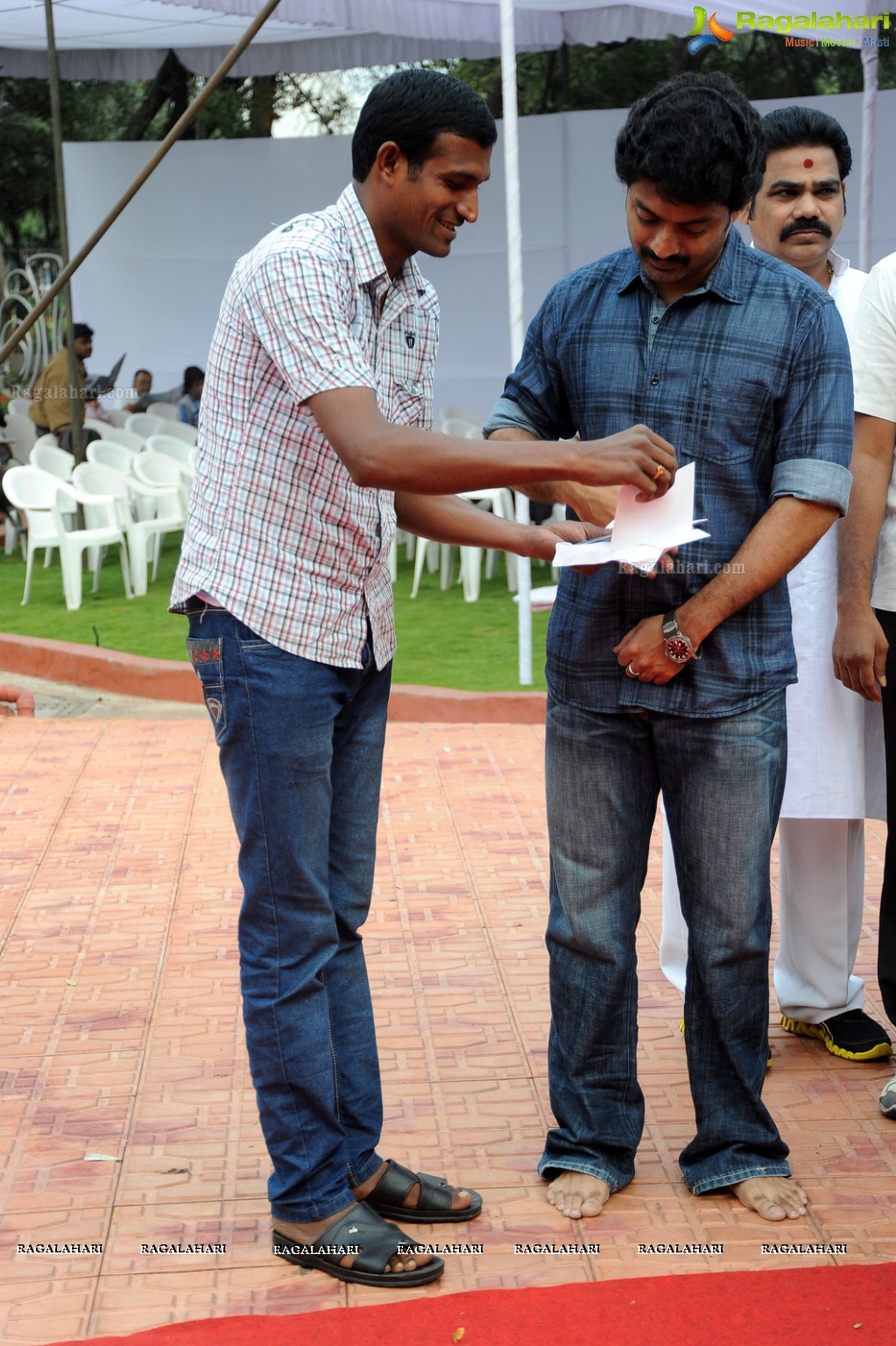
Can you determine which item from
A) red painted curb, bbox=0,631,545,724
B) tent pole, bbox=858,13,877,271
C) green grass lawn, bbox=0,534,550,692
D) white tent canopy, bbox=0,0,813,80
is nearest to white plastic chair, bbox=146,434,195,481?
green grass lawn, bbox=0,534,550,692

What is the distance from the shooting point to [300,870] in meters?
2.52

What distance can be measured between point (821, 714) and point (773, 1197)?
3.52 ft

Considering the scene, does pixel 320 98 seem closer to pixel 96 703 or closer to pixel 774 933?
pixel 96 703

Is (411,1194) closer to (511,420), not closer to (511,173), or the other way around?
(511,420)

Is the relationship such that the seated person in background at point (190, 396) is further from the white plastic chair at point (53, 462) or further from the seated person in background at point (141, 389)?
the white plastic chair at point (53, 462)

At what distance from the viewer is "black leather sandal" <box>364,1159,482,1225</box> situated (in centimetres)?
Result: 283

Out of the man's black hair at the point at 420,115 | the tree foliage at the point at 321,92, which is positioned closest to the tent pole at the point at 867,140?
the man's black hair at the point at 420,115

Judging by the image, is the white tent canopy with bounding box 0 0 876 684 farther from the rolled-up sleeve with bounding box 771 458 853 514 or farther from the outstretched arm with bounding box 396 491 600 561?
the rolled-up sleeve with bounding box 771 458 853 514

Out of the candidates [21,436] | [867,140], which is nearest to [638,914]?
[867,140]

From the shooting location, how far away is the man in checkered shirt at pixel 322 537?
7.62 feet

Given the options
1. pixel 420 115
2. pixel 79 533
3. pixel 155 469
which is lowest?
pixel 79 533

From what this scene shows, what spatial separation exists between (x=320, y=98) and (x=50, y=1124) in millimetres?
16690

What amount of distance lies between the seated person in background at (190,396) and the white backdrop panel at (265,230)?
0.96 m

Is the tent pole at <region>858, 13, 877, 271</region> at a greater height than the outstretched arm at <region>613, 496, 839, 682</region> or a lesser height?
greater
